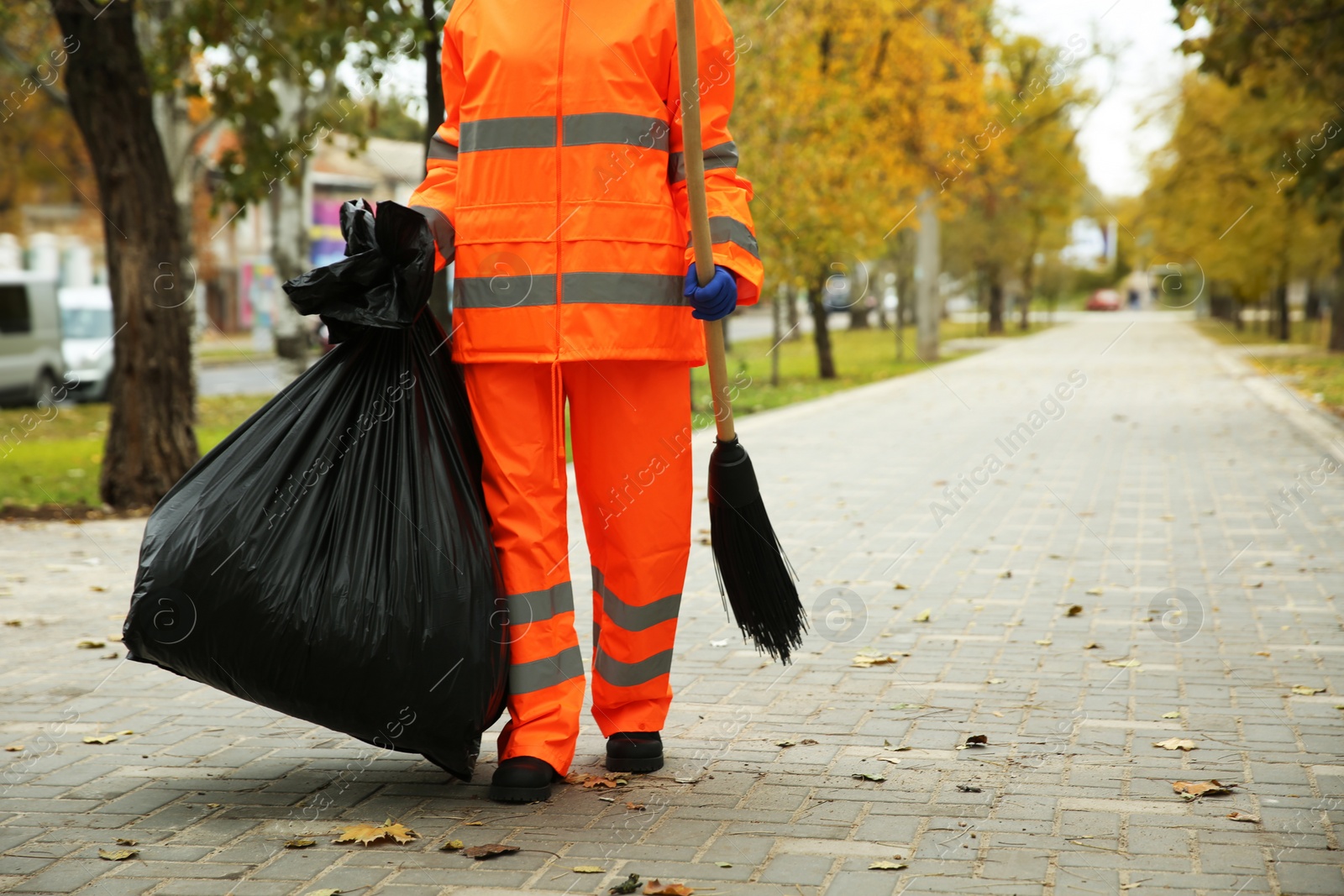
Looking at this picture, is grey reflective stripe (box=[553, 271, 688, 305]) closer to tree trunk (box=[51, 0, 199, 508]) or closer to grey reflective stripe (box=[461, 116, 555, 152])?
grey reflective stripe (box=[461, 116, 555, 152])

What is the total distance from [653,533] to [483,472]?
424mm

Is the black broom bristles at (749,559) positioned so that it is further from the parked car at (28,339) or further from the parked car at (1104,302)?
the parked car at (1104,302)

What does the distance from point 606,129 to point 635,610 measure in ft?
3.68

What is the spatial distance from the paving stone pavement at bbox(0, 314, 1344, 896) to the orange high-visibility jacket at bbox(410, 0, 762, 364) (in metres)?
1.07

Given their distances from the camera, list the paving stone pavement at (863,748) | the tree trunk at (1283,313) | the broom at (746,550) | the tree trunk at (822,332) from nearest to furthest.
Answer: the paving stone pavement at (863,748) → the broom at (746,550) → the tree trunk at (822,332) → the tree trunk at (1283,313)

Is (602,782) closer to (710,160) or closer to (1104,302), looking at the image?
(710,160)

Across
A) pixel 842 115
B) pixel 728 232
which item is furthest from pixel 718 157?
pixel 842 115

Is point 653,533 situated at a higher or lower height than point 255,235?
lower

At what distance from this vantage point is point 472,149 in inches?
125

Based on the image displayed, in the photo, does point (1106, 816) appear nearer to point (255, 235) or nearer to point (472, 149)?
point (472, 149)

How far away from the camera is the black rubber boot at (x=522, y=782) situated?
311cm

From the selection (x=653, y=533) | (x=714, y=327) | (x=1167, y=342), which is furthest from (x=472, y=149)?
(x=1167, y=342)

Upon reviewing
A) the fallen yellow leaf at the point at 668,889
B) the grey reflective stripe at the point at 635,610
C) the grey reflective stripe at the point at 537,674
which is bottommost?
the fallen yellow leaf at the point at 668,889

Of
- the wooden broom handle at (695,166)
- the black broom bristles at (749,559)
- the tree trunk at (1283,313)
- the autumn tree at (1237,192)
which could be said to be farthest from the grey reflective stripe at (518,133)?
the tree trunk at (1283,313)
